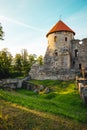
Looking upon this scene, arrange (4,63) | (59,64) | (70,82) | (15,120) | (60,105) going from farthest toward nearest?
(4,63)
(59,64)
(70,82)
(60,105)
(15,120)

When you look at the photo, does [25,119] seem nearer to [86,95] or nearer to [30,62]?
[86,95]

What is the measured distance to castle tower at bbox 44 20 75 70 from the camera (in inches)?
1681

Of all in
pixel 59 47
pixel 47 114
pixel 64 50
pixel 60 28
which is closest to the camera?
pixel 47 114

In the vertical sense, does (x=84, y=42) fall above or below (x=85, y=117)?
above

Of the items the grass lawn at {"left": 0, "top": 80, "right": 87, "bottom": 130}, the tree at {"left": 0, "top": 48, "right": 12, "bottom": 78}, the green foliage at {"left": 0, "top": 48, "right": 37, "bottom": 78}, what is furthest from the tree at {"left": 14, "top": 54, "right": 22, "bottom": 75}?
the grass lawn at {"left": 0, "top": 80, "right": 87, "bottom": 130}

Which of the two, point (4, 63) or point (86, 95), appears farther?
point (4, 63)

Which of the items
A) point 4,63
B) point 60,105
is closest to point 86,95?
point 60,105

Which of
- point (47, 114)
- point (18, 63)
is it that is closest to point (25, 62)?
point (18, 63)

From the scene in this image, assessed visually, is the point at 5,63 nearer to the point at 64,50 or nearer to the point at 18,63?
the point at 18,63

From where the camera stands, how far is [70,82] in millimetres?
34938

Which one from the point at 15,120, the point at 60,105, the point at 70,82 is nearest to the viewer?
the point at 15,120

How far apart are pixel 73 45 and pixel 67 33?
8.08 ft

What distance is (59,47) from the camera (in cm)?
4403

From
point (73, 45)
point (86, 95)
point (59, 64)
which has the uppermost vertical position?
point (73, 45)
